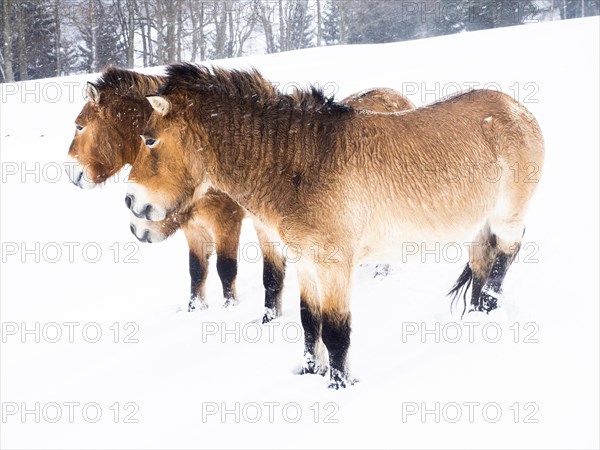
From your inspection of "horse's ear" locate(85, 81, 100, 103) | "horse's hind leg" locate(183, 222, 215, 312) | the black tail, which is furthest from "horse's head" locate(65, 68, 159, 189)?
the black tail

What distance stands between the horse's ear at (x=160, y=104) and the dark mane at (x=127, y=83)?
197 centimetres

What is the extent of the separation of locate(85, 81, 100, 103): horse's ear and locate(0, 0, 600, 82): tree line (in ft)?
51.9

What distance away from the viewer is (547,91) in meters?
12.5

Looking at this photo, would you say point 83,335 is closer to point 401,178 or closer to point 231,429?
point 231,429

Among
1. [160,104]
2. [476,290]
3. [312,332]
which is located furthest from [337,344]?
[160,104]

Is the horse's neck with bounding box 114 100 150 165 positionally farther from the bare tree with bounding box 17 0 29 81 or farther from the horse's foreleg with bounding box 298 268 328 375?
the bare tree with bounding box 17 0 29 81

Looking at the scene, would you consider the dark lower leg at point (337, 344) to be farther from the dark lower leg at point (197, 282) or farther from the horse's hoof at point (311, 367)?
the dark lower leg at point (197, 282)

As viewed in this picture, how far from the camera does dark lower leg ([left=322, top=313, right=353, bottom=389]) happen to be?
379 centimetres

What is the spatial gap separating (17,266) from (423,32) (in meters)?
24.6

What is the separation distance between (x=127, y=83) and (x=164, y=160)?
228 cm

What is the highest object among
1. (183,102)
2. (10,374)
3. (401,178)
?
(183,102)

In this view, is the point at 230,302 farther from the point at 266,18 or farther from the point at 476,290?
the point at 266,18

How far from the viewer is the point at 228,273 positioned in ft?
19.7

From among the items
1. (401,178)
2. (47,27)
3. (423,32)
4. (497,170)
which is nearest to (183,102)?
(401,178)
